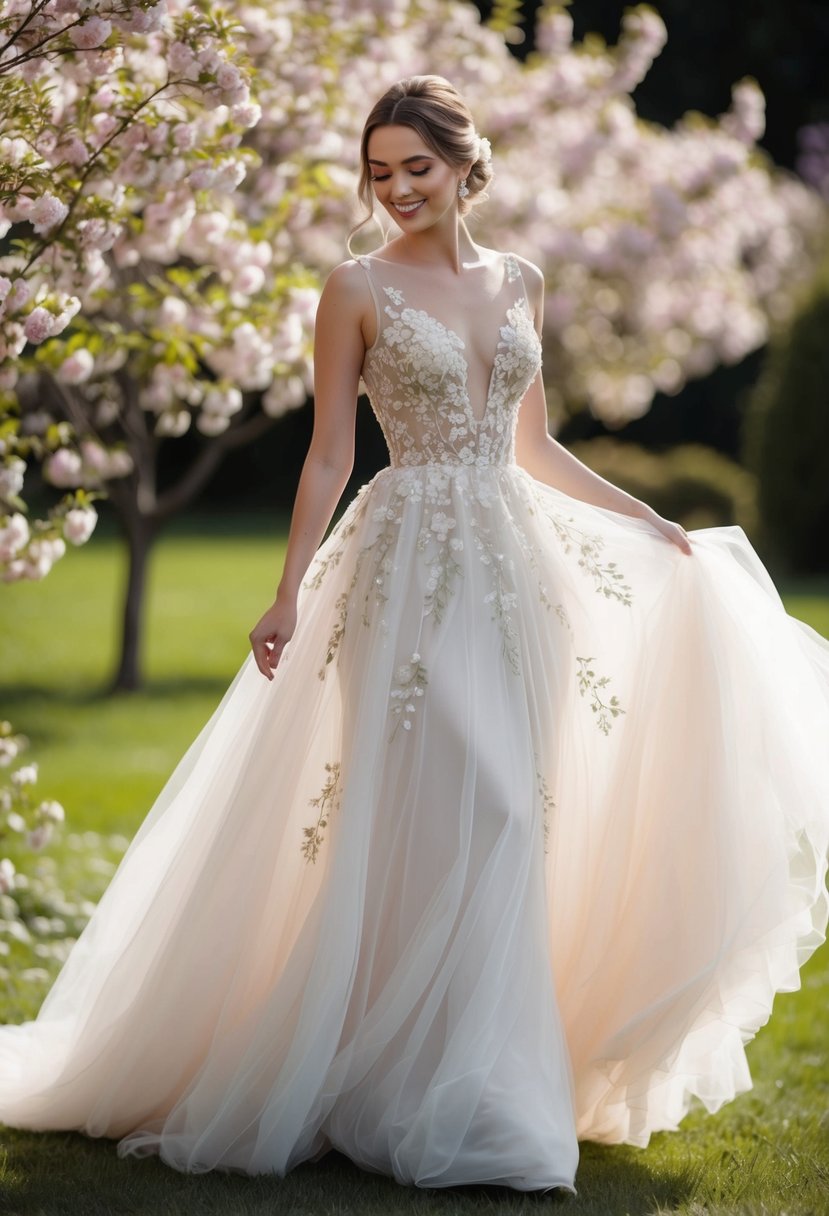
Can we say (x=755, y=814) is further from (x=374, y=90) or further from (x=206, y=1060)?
(x=374, y=90)

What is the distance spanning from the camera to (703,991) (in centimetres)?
297

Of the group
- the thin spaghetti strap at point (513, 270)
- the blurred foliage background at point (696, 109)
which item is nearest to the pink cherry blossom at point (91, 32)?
the thin spaghetti strap at point (513, 270)

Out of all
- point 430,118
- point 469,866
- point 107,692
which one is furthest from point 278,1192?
point 107,692

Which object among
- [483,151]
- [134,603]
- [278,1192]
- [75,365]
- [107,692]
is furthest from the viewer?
[107,692]

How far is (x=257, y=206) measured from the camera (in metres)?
5.91

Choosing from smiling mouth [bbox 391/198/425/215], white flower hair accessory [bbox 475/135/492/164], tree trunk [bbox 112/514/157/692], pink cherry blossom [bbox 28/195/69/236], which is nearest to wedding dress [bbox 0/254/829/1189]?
smiling mouth [bbox 391/198/425/215]

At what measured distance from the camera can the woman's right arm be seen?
3.20 metres

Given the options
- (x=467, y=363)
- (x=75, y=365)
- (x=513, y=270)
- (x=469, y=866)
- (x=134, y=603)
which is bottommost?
(x=134, y=603)

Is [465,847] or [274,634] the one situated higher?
[274,634]

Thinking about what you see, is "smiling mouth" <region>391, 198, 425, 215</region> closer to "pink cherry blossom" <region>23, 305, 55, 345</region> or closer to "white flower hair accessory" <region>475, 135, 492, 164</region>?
"white flower hair accessory" <region>475, 135, 492, 164</region>

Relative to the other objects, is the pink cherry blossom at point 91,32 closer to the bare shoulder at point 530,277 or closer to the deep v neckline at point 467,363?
the deep v neckline at point 467,363

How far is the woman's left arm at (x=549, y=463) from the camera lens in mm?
3576

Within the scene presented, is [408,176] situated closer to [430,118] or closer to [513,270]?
[430,118]

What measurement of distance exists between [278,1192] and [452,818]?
2.54 feet
